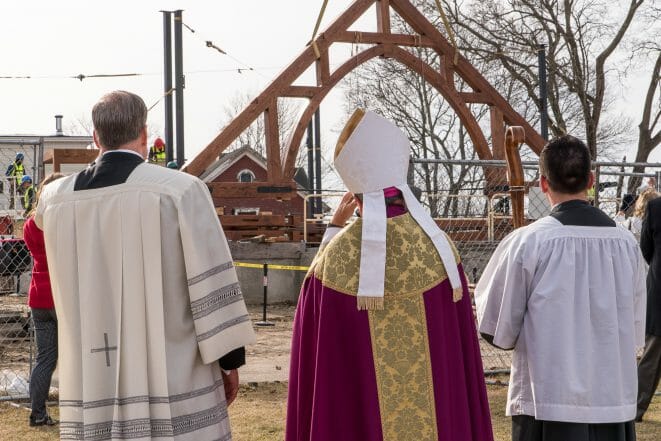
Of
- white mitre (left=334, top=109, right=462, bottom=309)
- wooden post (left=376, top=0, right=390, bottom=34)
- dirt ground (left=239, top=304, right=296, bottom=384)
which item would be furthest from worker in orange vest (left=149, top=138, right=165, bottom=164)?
white mitre (left=334, top=109, right=462, bottom=309)

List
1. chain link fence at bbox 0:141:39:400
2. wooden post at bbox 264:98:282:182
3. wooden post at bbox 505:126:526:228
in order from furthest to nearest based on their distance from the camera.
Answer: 1. wooden post at bbox 264:98:282:182
2. chain link fence at bbox 0:141:39:400
3. wooden post at bbox 505:126:526:228

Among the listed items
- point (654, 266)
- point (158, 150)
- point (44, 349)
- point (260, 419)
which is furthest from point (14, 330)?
point (654, 266)

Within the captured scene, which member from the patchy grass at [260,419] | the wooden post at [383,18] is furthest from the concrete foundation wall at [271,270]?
the patchy grass at [260,419]

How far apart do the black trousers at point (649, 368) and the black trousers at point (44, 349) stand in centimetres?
400

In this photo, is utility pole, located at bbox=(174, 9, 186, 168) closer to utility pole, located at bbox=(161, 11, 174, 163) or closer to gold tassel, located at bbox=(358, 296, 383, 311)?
utility pole, located at bbox=(161, 11, 174, 163)

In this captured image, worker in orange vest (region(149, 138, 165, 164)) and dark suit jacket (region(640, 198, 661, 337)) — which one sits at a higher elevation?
worker in orange vest (region(149, 138, 165, 164))

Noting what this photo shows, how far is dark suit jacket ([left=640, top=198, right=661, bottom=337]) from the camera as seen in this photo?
6.61m

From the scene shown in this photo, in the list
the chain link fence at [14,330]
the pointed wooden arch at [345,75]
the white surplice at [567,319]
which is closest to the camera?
the white surplice at [567,319]

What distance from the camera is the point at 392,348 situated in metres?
3.59

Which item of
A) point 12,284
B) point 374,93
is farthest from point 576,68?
point 12,284

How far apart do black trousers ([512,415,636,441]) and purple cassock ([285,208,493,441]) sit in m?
0.74

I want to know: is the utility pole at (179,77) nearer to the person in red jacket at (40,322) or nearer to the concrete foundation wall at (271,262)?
the concrete foundation wall at (271,262)

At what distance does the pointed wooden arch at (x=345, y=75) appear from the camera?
1638 centimetres

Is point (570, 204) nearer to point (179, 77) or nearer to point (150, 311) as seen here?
point (150, 311)
